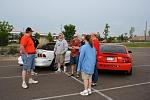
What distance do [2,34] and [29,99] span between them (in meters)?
21.8

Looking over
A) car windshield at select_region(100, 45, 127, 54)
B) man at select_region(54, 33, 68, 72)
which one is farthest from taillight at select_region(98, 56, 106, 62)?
man at select_region(54, 33, 68, 72)

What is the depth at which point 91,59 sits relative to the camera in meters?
7.09

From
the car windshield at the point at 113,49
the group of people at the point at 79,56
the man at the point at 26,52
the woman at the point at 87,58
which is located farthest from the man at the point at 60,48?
the woman at the point at 87,58

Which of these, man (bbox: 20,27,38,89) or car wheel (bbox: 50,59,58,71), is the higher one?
man (bbox: 20,27,38,89)

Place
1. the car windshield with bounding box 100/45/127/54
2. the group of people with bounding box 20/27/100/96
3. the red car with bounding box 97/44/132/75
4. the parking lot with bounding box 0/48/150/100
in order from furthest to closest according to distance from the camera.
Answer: the car windshield with bounding box 100/45/127/54
the red car with bounding box 97/44/132/75
the group of people with bounding box 20/27/100/96
the parking lot with bounding box 0/48/150/100

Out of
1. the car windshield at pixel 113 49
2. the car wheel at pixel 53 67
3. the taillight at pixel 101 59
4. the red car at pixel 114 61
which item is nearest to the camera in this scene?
the red car at pixel 114 61

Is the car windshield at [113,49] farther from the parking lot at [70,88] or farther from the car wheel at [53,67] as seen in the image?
the car wheel at [53,67]

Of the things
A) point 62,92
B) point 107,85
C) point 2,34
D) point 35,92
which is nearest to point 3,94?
point 35,92

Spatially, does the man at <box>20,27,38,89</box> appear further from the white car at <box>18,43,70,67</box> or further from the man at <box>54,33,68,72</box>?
the man at <box>54,33,68,72</box>

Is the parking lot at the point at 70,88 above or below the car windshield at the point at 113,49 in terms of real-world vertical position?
below

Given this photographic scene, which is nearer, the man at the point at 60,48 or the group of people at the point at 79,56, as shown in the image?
the group of people at the point at 79,56

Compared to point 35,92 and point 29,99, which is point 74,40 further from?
point 29,99

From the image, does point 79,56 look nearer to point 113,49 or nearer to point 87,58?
point 87,58

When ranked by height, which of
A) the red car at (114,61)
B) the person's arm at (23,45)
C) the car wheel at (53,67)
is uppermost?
the person's arm at (23,45)
